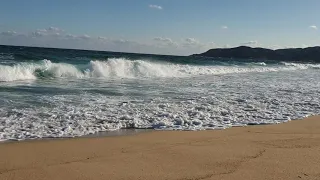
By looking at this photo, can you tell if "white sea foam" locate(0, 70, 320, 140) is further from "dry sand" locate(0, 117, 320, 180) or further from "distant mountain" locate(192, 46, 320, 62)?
"distant mountain" locate(192, 46, 320, 62)

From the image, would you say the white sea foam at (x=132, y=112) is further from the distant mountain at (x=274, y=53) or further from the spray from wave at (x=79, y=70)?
the distant mountain at (x=274, y=53)

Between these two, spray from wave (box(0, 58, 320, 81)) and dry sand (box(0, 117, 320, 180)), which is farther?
spray from wave (box(0, 58, 320, 81))

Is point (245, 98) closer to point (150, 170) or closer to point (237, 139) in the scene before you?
point (237, 139)

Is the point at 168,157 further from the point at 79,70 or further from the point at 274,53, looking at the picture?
the point at 274,53

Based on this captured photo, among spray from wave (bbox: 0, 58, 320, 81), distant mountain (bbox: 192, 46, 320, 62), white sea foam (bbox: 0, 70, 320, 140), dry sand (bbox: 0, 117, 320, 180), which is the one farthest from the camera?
distant mountain (bbox: 192, 46, 320, 62)

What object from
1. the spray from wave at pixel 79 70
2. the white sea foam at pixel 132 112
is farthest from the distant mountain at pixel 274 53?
the white sea foam at pixel 132 112

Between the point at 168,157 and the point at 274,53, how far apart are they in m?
118

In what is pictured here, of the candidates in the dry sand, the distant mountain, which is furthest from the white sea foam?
the distant mountain

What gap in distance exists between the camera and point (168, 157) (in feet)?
15.2

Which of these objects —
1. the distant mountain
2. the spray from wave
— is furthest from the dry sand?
the distant mountain

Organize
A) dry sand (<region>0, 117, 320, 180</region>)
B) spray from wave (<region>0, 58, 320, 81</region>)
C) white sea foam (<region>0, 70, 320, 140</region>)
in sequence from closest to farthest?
dry sand (<region>0, 117, 320, 180</region>) → white sea foam (<region>0, 70, 320, 140</region>) → spray from wave (<region>0, 58, 320, 81</region>)

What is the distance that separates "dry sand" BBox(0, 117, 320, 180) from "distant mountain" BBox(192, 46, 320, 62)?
110m

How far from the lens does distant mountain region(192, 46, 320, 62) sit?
110750mm

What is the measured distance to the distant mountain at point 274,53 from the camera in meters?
111
